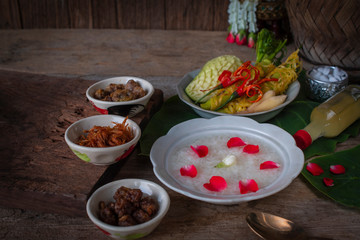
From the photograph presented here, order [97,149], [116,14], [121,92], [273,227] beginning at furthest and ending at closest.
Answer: [116,14], [121,92], [97,149], [273,227]

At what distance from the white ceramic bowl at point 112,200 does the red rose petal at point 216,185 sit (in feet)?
0.51

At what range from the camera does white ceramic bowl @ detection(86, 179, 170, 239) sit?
0.94 meters

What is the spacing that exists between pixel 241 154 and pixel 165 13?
205 cm

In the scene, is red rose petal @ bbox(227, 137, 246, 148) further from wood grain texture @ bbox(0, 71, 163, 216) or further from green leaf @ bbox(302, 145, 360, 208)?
wood grain texture @ bbox(0, 71, 163, 216)

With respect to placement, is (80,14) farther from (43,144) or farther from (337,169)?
(337,169)

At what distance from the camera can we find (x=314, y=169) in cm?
129

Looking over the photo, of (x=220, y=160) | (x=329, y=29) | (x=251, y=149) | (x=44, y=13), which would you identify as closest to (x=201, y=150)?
(x=220, y=160)

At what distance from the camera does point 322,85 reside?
1.76m

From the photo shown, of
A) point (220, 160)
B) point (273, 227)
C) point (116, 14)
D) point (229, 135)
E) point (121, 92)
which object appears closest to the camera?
point (273, 227)

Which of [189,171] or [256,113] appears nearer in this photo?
[189,171]

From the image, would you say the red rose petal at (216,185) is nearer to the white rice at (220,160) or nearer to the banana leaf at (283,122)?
the white rice at (220,160)

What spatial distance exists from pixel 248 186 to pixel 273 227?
148 mm

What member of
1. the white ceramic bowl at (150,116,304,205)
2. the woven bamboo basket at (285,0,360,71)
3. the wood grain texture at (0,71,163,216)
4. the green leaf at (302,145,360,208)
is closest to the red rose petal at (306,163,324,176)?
the green leaf at (302,145,360,208)

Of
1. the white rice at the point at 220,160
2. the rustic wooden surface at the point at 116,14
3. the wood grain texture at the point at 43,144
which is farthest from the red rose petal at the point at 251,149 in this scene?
the rustic wooden surface at the point at 116,14
